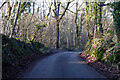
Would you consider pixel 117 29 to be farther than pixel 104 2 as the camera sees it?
No

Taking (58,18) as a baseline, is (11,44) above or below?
below

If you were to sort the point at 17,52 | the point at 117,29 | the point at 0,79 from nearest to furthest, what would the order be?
the point at 0,79 < the point at 117,29 < the point at 17,52

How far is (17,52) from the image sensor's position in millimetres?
12000

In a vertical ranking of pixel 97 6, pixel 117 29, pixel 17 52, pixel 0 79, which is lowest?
pixel 0 79

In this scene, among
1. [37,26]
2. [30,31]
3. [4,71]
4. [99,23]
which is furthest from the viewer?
[30,31]

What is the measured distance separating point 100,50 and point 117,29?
7.40ft

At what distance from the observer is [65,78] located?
744 centimetres

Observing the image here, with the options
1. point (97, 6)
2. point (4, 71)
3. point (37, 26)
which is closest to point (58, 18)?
point (37, 26)

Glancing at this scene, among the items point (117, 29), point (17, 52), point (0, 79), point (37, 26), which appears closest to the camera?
point (0, 79)

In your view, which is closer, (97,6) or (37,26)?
(97,6)

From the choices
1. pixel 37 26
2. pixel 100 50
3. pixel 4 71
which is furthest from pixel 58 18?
pixel 4 71

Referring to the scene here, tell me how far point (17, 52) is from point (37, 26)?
561 inches

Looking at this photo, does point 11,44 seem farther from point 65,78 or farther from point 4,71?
point 65,78

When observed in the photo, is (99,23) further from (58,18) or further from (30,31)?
(30,31)
